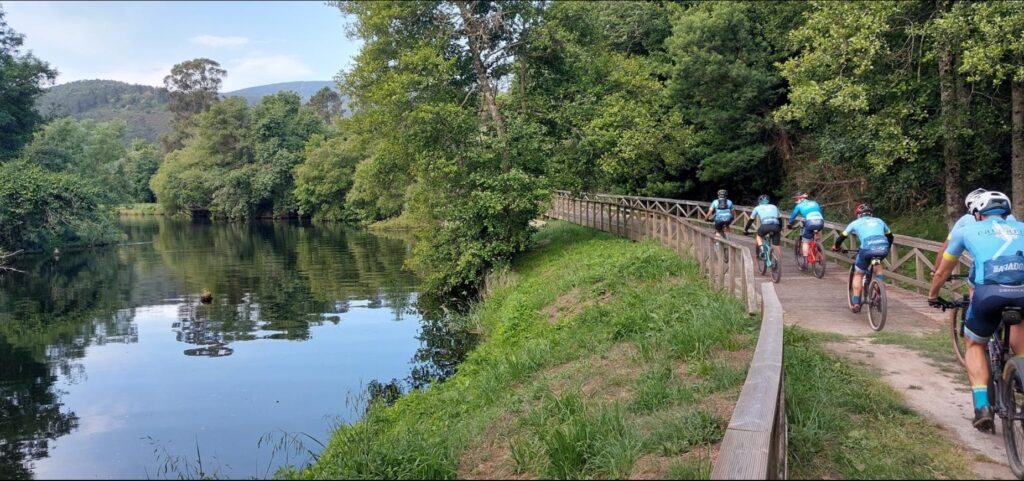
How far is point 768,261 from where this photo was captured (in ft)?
45.4

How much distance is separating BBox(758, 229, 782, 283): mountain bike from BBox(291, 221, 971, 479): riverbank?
62.1 inches

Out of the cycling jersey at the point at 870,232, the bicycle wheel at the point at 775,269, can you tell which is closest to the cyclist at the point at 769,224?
the bicycle wheel at the point at 775,269

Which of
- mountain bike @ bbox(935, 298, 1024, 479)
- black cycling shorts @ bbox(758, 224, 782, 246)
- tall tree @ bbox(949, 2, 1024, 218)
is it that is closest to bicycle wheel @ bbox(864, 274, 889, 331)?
mountain bike @ bbox(935, 298, 1024, 479)

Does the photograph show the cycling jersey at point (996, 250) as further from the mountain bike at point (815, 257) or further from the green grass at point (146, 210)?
the green grass at point (146, 210)

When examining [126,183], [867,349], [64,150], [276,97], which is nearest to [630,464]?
[867,349]

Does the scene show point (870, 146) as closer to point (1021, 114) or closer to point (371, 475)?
point (1021, 114)

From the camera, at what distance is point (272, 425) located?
38.1 ft

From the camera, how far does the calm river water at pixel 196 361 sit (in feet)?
35.2

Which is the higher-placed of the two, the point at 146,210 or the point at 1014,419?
the point at 146,210

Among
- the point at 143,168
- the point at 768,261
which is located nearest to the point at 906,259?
the point at 768,261

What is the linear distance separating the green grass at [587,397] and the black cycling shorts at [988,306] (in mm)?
2054

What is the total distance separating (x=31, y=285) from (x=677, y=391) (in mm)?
32765

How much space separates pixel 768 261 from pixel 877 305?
14.9ft

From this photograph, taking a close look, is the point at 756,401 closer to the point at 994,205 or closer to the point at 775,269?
the point at 994,205
